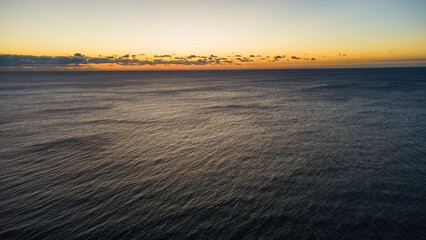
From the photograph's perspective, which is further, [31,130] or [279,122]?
[279,122]

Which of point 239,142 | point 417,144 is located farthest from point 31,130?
point 417,144

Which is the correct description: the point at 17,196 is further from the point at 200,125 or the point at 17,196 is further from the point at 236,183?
the point at 200,125

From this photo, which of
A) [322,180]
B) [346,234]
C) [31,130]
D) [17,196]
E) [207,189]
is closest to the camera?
[346,234]

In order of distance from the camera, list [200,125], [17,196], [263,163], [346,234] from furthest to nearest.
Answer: [200,125] < [263,163] < [17,196] < [346,234]

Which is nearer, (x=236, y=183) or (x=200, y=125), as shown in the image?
(x=236, y=183)

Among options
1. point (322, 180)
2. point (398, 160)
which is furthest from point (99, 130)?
point (398, 160)

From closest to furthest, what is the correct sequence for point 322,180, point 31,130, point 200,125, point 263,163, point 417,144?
point 322,180
point 263,163
point 417,144
point 31,130
point 200,125

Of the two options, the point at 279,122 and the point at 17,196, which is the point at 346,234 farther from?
the point at 279,122

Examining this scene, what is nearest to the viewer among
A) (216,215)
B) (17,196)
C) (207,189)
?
(216,215)
